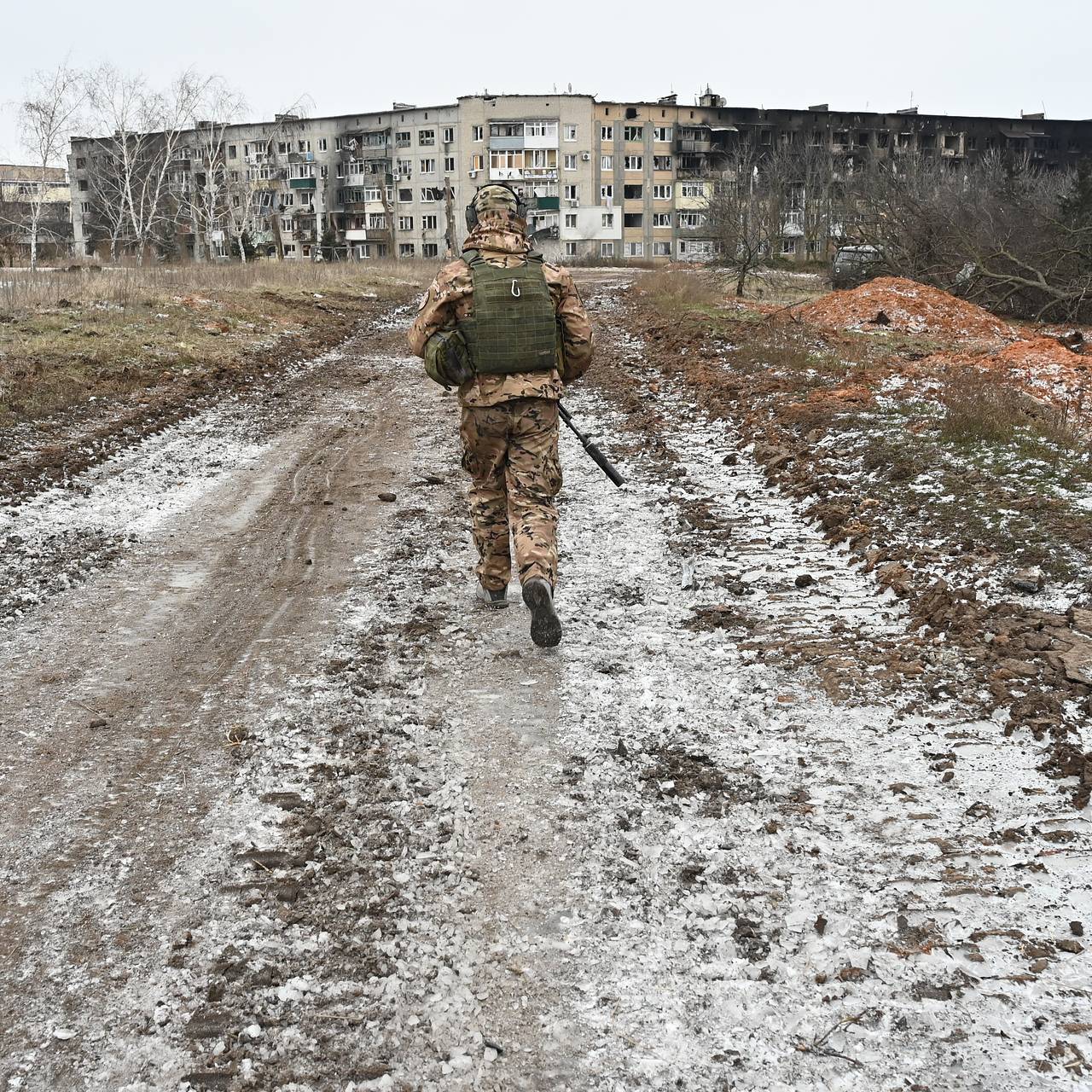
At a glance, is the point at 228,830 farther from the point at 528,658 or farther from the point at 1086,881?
the point at 1086,881

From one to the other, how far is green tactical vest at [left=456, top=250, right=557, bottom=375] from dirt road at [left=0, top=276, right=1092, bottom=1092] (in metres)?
1.41

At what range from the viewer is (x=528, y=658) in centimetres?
477

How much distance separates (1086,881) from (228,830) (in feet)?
8.96

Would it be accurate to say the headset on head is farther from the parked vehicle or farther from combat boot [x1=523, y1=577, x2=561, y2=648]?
the parked vehicle

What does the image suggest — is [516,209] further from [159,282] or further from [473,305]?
[159,282]

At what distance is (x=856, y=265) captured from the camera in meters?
27.7

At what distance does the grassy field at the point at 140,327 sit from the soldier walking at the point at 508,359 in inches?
264

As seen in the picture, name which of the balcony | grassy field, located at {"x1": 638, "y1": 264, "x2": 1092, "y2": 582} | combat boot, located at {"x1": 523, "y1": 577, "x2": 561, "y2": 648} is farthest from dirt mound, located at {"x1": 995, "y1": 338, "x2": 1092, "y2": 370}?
the balcony

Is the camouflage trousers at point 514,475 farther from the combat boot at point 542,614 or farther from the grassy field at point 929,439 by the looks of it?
the grassy field at point 929,439

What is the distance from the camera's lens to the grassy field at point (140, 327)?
11.9 m

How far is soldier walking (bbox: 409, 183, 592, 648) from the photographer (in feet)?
16.3

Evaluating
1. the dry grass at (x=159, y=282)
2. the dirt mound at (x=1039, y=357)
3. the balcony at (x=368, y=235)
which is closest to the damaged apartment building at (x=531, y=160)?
the balcony at (x=368, y=235)

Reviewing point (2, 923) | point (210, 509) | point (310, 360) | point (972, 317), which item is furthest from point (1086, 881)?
point (972, 317)

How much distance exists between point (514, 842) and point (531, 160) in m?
82.8
